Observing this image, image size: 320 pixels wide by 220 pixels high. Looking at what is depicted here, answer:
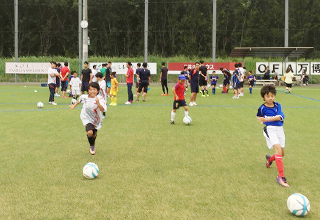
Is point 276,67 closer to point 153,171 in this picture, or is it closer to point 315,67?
point 315,67

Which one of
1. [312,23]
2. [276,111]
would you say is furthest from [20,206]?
[312,23]

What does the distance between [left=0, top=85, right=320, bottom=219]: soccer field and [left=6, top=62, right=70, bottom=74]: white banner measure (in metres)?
28.2

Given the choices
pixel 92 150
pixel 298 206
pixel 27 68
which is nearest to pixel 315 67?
pixel 27 68

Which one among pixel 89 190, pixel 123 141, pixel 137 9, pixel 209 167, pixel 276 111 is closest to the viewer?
pixel 89 190

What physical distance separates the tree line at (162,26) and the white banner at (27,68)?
64.5 ft

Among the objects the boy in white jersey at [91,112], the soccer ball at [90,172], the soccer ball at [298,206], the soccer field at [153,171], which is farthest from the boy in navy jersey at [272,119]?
the boy in white jersey at [91,112]

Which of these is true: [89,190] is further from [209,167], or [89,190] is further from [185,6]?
[185,6]

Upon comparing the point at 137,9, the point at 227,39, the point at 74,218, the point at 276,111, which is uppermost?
the point at 137,9

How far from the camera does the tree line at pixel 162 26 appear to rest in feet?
195

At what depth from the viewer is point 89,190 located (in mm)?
5875

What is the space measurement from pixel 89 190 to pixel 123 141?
393 centimetres

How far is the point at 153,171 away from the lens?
6973mm

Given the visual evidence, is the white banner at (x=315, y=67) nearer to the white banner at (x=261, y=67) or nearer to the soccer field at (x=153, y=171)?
the white banner at (x=261, y=67)

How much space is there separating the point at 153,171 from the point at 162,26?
5533 cm
